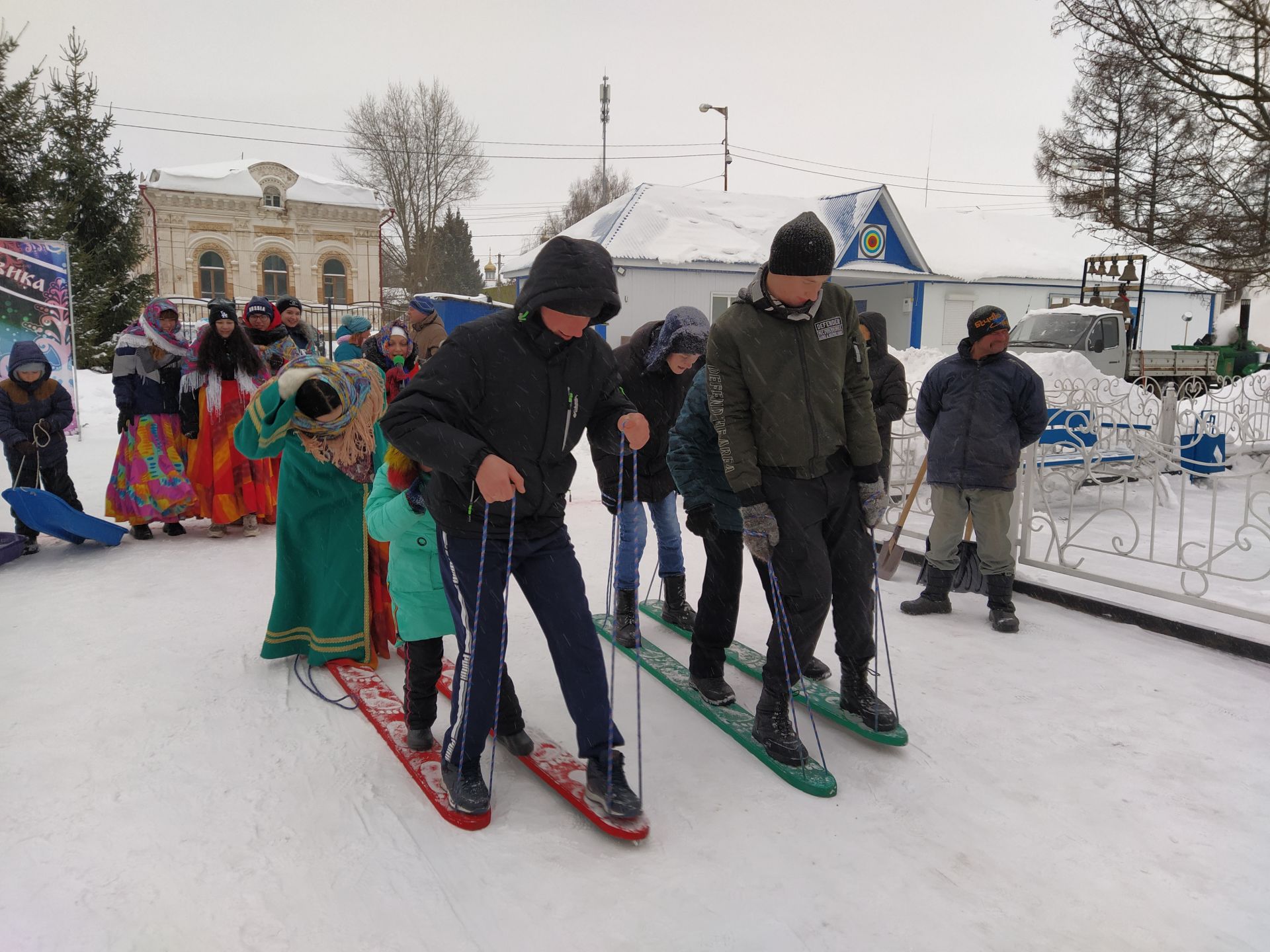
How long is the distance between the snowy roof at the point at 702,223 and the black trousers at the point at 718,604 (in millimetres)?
15813

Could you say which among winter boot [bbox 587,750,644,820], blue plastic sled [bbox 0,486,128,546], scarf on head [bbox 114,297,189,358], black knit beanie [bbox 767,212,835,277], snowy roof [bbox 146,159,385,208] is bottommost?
winter boot [bbox 587,750,644,820]

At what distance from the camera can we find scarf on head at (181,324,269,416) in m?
6.20

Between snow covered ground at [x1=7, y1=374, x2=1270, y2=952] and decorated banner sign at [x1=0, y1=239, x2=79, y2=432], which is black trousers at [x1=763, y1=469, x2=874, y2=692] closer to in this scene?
snow covered ground at [x1=7, y1=374, x2=1270, y2=952]

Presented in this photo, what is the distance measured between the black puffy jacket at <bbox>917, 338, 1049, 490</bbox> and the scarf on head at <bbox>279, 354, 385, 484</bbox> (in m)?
2.99

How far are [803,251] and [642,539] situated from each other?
1986 millimetres

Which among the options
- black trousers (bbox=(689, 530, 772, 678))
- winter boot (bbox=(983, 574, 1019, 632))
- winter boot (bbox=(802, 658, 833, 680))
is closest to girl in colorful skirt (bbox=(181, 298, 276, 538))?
black trousers (bbox=(689, 530, 772, 678))

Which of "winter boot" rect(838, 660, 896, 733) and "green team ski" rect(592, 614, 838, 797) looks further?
"winter boot" rect(838, 660, 896, 733)

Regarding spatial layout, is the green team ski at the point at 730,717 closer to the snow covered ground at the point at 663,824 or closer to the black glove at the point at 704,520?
the snow covered ground at the point at 663,824

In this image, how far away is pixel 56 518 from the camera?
5.71m

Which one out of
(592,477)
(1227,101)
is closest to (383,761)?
(592,477)

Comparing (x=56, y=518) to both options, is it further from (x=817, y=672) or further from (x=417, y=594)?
(x=817, y=672)

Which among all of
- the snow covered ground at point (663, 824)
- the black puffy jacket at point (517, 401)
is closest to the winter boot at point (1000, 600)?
the snow covered ground at point (663, 824)

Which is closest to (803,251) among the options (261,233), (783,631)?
(783,631)

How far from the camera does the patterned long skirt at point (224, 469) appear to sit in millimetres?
6301
